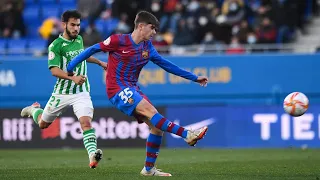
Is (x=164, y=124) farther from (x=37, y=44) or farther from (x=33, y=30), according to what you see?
(x=33, y=30)

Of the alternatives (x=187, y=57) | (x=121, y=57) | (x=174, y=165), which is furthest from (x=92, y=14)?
(x=121, y=57)

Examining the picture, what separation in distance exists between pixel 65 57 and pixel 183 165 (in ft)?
9.10

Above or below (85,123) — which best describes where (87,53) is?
above

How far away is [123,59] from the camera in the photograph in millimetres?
11242

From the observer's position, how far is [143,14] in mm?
11086

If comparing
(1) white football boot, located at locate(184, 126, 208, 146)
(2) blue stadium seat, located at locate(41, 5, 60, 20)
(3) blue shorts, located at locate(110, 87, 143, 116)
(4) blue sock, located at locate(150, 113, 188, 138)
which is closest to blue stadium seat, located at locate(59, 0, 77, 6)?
(2) blue stadium seat, located at locate(41, 5, 60, 20)

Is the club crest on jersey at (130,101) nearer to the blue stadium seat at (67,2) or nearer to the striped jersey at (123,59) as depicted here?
the striped jersey at (123,59)

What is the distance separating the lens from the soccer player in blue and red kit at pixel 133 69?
1102 cm

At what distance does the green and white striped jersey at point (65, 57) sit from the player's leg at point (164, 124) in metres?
1.83

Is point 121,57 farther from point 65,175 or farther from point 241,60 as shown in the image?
point 241,60

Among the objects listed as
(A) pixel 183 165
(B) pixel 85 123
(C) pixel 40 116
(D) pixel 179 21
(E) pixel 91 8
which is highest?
(E) pixel 91 8

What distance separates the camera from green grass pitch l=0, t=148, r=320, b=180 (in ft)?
36.8

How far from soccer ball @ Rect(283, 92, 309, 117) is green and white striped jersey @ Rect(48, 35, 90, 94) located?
11.3 ft

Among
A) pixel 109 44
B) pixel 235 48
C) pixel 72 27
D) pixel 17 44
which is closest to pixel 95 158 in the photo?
pixel 109 44
